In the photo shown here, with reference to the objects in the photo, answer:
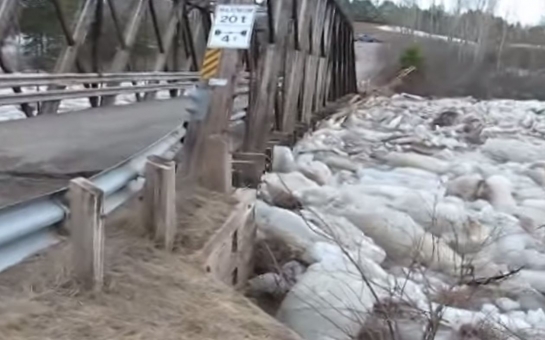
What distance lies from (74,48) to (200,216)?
26.3ft

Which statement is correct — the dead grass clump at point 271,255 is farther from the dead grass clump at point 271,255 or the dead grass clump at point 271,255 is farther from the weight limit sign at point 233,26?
the weight limit sign at point 233,26

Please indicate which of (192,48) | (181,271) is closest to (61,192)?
(181,271)

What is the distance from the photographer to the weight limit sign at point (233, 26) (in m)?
6.81

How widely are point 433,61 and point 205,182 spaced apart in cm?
4537

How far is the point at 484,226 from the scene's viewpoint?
9.33 metres

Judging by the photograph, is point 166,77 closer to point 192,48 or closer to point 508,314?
point 192,48

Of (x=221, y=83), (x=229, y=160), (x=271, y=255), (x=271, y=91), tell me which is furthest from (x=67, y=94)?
(x=271, y=255)

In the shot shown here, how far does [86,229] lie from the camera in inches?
156

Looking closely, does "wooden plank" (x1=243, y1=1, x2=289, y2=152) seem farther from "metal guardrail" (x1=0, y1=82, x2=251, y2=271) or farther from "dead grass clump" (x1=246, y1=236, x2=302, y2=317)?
"metal guardrail" (x1=0, y1=82, x2=251, y2=271)

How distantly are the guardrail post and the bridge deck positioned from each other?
48.1 inches

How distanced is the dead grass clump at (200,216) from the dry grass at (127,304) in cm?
44

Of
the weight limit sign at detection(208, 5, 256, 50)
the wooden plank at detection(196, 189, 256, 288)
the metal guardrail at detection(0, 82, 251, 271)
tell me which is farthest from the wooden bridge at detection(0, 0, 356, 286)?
the wooden plank at detection(196, 189, 256, 288)

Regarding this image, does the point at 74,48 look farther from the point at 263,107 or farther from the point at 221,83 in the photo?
the point at 221,83

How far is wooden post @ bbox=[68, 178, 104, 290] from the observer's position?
3.91m
